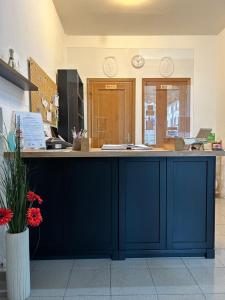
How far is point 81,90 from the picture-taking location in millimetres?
5551

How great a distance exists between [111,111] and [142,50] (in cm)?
131

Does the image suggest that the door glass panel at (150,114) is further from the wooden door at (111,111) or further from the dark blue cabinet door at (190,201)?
the dark blue cabinet door at (190,201)

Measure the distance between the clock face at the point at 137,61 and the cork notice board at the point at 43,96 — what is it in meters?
1.98

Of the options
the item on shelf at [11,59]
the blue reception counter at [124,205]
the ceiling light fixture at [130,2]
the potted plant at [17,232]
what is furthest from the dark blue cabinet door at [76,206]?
the ceiling light fixture at [130,2]

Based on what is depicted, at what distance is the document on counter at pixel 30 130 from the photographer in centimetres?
271

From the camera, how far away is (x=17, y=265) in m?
1.96

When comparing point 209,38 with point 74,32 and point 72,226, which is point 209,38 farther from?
point 72,226

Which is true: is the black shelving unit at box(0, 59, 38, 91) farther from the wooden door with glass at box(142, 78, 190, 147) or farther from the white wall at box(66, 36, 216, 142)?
the wooden door with glass at box(142, 78, 190, 147)

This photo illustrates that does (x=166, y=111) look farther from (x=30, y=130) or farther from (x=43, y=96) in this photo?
(x=30, y=130)

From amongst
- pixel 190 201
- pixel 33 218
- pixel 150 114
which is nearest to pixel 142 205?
pixel 190 201

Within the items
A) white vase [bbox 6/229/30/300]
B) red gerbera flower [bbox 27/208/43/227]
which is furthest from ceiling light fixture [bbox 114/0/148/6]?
white vase [bbox 6/229/30/300]

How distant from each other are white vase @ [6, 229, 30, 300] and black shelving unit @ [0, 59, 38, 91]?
1.12 meters

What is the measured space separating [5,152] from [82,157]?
24.5 inches

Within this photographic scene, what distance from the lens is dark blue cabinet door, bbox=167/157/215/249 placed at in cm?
265
